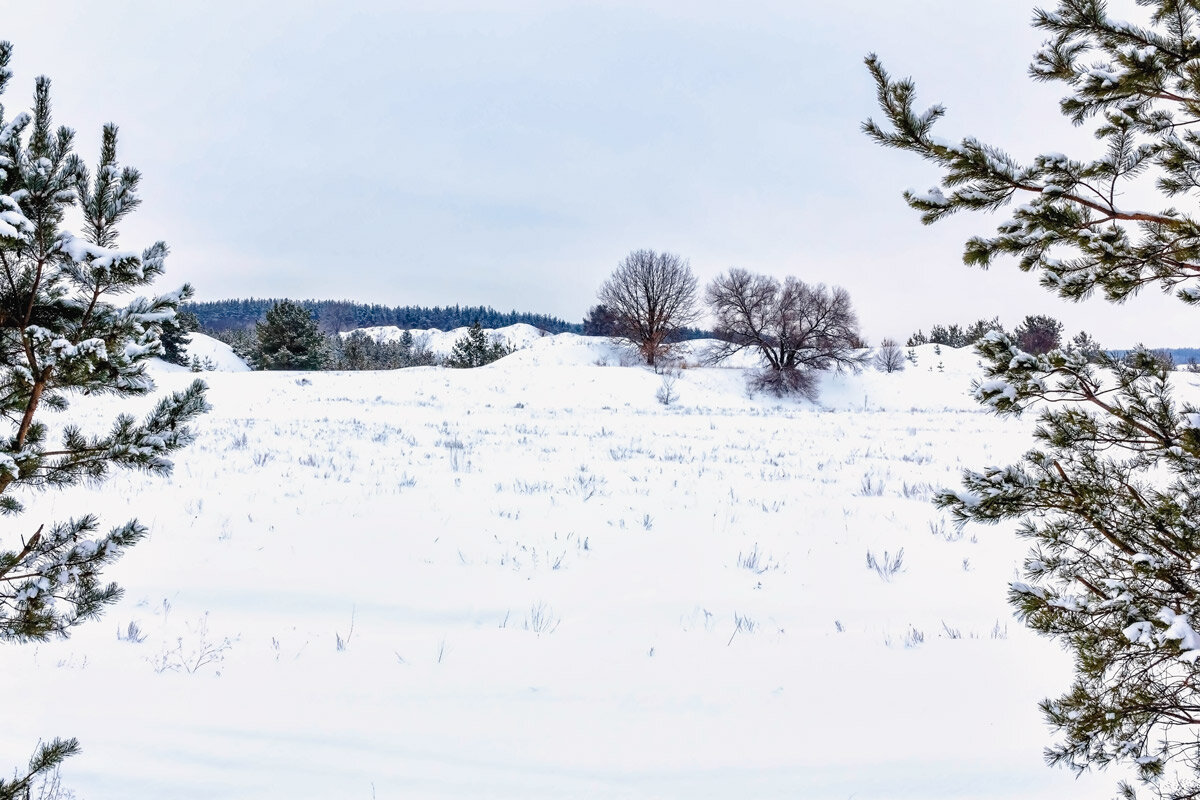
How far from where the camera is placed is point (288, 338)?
47.1m

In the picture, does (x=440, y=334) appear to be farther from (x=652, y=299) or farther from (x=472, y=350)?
(x=652, y=299)

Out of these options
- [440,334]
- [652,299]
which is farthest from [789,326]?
[440,334]

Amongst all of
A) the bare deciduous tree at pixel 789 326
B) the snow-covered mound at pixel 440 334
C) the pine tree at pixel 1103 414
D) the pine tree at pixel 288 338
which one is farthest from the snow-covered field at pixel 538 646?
the snow-covered mound at pixel 440 334

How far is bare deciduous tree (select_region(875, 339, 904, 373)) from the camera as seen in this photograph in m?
52.2

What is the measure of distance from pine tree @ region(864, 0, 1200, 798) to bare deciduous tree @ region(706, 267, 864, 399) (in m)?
37.4

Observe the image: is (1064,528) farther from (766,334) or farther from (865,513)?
(766,334)

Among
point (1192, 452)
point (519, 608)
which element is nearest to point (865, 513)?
point (519, 608)

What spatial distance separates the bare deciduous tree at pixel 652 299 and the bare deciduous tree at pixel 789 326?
401 centimetres

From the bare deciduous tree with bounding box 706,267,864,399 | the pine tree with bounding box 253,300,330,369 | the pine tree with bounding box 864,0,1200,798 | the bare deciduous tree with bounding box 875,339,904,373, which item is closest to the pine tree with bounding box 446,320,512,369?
the pine tree with bounding box 253,300,330,369

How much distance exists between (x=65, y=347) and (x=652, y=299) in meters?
45.7

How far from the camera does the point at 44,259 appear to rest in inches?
90.4

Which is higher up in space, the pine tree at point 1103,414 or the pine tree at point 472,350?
the pine tree at point 472,350

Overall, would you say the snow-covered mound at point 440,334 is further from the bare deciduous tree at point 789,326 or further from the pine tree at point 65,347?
the pine tree at point 65,347

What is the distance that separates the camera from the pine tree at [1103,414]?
2.29m
